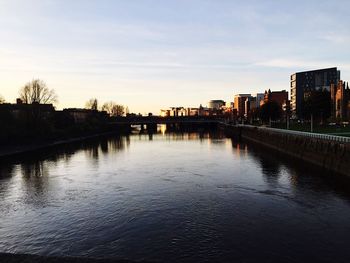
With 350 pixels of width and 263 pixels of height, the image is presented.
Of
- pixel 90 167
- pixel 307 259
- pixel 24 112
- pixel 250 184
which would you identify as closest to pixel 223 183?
pixel 250 184

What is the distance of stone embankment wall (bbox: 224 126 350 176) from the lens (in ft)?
147

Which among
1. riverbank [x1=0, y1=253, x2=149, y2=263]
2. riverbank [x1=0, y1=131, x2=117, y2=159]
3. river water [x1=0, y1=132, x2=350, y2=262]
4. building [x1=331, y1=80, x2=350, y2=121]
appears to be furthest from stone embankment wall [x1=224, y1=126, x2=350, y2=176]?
building [x1=331, y1=80, x2=350, y2=121]

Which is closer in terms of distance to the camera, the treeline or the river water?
the river water

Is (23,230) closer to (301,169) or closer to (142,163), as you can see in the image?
(142,163)

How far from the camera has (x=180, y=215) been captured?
27562 mm

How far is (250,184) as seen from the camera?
4012 centimetres

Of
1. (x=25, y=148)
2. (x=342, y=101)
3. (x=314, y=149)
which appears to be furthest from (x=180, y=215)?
(x=342, y=101)

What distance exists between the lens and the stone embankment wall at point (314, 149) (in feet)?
147

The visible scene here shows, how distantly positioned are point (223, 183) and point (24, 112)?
72697 mm

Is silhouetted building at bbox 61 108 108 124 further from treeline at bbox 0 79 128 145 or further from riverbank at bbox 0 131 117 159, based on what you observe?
riverbank at bbox 0 131 117 159

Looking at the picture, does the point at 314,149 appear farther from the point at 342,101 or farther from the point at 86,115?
the point at 86,115

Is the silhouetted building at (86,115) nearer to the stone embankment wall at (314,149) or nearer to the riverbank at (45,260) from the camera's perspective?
the stone embankment wall at (314,149)

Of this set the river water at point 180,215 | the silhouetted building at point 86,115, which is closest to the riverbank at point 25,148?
the river water at point 180,215

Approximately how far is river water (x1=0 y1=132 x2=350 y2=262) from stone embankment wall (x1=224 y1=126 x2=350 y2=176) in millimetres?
2554
